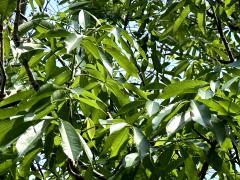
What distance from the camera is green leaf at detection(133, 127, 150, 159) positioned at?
1188 millimetres

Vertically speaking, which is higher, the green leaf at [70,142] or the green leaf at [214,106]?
the green leaf at [70,142]

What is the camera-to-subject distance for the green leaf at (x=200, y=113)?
3.76 feet

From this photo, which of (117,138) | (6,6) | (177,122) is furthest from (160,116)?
(6,6)

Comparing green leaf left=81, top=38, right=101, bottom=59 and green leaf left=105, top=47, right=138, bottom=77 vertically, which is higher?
green leaf left=81, top=38, right=101, bottom=59

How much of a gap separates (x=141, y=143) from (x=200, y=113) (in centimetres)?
16

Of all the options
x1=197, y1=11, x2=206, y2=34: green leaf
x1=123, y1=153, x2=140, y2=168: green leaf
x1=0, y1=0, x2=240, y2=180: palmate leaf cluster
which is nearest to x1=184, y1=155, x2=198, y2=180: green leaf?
x1=0, y1=0, x2=240, y2=180: palmate leaf cluster

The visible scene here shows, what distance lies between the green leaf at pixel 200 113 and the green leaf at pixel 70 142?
0.90ft

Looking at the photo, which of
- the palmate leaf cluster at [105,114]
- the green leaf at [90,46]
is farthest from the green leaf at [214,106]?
the green leaf at [90,46]

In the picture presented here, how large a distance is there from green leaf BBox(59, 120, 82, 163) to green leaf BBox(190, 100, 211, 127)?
0.90 ft

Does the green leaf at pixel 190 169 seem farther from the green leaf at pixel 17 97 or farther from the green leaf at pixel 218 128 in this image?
the green leaf at pixel 17 97

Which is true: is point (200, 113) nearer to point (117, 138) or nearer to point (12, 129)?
point (117, 138)

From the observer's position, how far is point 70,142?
1105mm

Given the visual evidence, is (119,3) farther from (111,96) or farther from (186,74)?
(111,96)

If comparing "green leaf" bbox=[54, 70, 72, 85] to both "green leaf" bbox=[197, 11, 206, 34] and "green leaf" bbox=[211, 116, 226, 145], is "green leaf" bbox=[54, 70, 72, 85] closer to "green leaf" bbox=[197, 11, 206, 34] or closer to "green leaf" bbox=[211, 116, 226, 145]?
"green leaf" bbox=[211, 116, 226, 145]
